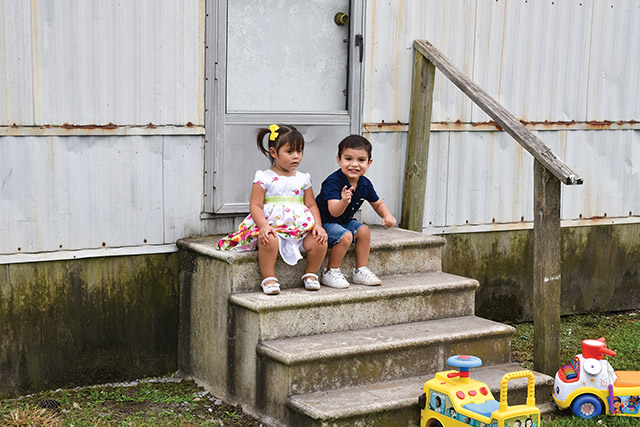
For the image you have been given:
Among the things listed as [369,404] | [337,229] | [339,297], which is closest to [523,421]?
[369,404]

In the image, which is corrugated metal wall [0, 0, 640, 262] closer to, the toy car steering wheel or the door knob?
the door knob

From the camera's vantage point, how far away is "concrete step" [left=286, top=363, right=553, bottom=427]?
185 inches

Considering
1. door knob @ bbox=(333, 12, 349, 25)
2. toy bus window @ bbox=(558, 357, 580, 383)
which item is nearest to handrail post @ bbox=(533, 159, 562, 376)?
toy bus window @ bbox=(558, 357, 580, 383)

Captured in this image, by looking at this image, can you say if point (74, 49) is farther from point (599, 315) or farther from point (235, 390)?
point (599, 315)

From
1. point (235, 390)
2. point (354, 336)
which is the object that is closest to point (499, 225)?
point (354, 336)

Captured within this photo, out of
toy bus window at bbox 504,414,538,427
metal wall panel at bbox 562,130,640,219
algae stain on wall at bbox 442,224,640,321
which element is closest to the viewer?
toy bus window at bbox 504,414,538,427

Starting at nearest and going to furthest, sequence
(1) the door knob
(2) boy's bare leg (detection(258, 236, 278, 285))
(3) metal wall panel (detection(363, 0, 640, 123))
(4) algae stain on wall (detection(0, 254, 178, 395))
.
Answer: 1. (2) boy's bare leg (detection(258, 236, 278, 285))
2. (4) algae stain on wall (detection(0, 254, 178, 395))
3. (1) the door knob
4. (3) metal wall panel (detection(363, 0, 640, 123))

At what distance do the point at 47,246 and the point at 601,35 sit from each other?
15.3ft

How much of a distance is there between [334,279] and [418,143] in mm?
1488

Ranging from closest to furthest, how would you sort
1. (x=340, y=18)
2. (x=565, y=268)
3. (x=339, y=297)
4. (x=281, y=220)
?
(x=339, y=297) → (x=281, y=220) → (x=340, y=18) → (x=565, y=268)

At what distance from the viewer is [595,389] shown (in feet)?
17.4

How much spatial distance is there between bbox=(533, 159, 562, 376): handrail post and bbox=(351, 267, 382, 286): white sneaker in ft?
3.12

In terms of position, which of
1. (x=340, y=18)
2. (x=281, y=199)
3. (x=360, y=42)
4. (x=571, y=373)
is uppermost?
(x=340, y=18)

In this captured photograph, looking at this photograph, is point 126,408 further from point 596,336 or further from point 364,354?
point 596,336
